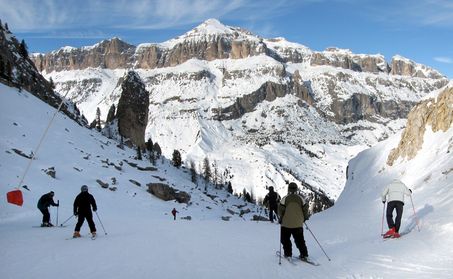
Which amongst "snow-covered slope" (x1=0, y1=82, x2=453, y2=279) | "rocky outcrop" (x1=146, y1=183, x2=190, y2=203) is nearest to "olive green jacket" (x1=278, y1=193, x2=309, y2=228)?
"snow-covered slope" (x1=0, y1=82, x2=453, y2=279)

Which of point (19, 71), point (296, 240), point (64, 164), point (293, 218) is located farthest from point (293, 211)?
point (19, 71)

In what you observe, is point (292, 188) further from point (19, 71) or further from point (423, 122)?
point (19, 71)

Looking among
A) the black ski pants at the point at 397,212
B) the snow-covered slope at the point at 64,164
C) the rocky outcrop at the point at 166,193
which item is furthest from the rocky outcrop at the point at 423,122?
the rocky outcrop at the point at 166,193

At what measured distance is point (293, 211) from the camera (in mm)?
12367

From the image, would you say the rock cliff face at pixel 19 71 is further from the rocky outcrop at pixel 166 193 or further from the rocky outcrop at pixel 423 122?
the rocky outcrop at pixel 423 122

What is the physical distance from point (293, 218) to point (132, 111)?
116 meters

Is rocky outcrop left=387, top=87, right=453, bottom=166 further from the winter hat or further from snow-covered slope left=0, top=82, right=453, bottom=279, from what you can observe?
the winter hat

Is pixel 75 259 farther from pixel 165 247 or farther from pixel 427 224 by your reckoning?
pixel 427 224

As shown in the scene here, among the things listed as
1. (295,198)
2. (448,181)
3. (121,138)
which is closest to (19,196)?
(295,198)

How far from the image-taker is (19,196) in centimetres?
1828

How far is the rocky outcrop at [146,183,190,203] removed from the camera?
70.3 metres

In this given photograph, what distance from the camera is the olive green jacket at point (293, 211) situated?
12.4 m

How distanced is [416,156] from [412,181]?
5.59 m

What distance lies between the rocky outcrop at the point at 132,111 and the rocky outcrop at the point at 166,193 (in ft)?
151
